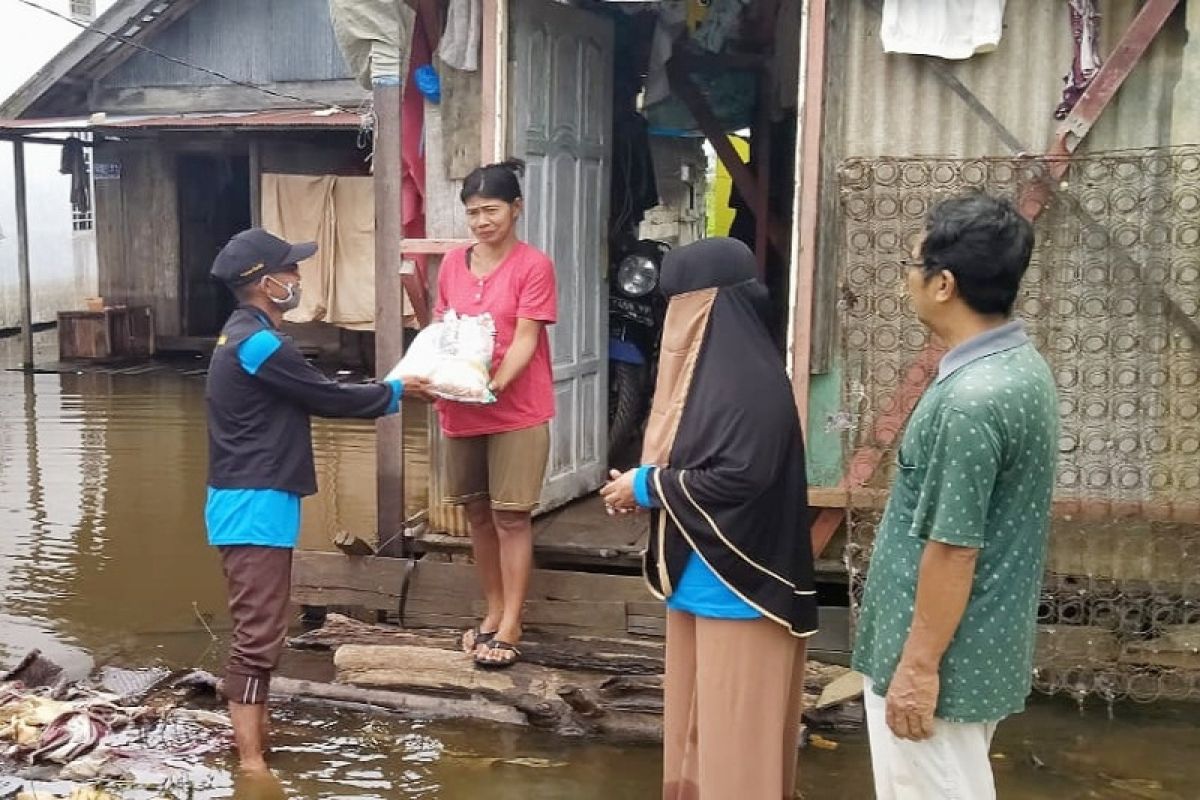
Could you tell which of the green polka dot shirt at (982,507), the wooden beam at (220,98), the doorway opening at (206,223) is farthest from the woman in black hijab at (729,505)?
the doorway opening at (206,223)

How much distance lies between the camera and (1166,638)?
4.96 meters

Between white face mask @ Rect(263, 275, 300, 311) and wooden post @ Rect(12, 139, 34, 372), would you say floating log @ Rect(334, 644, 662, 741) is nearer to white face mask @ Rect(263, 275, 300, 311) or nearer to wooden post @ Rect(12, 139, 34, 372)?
white face mask @ Rect(263, 275, 300, 311)

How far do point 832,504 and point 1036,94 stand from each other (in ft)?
6.12

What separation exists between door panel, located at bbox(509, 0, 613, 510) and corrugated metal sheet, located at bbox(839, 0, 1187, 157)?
1521mm

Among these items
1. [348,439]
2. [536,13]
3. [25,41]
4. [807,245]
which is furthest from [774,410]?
[25,41]

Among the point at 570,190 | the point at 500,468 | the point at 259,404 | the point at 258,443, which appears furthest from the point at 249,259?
the point at 570,190

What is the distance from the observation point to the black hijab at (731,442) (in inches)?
124

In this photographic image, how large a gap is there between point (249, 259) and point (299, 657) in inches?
87.0

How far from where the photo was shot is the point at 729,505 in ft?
10.4

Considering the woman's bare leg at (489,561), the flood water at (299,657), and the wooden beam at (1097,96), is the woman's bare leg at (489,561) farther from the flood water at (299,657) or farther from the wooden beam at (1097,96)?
the wooden beam at (1097,96)

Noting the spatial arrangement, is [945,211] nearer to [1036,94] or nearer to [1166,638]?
[1036,94]

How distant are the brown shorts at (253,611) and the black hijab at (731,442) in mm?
1702

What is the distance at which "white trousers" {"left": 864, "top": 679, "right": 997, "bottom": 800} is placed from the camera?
2674mm

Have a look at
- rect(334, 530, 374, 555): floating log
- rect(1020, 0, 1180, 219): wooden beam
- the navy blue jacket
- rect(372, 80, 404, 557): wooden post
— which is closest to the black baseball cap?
the navy blue jacket
